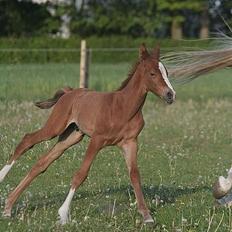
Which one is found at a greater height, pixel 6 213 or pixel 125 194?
pixel 6 213

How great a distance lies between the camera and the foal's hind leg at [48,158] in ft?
23.7

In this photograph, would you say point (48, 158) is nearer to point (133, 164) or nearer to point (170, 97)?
point (133, 164)

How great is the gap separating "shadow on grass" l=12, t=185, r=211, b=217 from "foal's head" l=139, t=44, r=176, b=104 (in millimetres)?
1559

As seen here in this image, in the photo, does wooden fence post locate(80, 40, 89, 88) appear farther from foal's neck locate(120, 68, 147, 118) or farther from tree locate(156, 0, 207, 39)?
tree locate(156, 0, 207, 39)

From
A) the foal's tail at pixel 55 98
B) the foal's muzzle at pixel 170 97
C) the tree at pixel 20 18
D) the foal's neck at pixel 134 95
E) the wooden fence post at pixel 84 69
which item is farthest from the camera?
the tree at pixel 20 18

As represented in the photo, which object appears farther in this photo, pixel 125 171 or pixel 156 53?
pixel 125 171

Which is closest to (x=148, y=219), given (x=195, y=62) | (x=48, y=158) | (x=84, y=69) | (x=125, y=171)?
(x=48, y=158)

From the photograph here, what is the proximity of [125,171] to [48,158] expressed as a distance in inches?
113

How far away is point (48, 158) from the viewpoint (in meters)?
7.35

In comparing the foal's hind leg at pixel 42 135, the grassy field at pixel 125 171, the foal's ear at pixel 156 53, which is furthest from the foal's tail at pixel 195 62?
the foal's hind leg at pixel 42 135

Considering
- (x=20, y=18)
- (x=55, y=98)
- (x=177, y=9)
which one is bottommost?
(x=20, y=18)

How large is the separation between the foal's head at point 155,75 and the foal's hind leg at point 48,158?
1.05 meters

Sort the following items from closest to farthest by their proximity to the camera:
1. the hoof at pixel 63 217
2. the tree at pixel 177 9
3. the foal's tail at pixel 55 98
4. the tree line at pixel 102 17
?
the hoof at pixel 63 217
the foal's tail at pixel 55 98
the tree line at pixel 102 17
the tree at pixel 177 9

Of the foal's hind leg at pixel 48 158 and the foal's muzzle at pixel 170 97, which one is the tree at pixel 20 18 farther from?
the foal's muzzle at pixel 170 97
